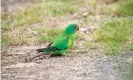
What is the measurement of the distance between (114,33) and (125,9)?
1704mm

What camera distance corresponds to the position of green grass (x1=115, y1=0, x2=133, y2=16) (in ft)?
28.2

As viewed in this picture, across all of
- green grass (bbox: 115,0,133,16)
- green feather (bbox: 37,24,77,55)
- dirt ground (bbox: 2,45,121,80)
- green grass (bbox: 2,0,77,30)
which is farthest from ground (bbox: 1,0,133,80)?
green grass (bbox: 115,0,133,16)

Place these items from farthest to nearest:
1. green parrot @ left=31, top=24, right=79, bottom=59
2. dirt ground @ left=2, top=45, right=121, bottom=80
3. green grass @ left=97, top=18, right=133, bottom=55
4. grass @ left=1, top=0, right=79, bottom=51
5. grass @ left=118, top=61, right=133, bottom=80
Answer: grass @ left=1, top=0, right=79, bottom=51, green grass @ left=97, top=18, right=133, bottom=55, green parrot @ left=31, top=24, right=79, bottom=59, dirt ground @ left=2, top=45, right=121, bottom=80, grass @ left=118, top=61, right=133, bottom=80

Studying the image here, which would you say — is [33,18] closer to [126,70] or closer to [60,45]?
[60,45]

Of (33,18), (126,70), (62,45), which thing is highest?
(33,18)

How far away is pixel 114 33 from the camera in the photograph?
7.12 m

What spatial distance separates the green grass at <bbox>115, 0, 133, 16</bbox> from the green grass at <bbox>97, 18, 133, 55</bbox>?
53 centimetres

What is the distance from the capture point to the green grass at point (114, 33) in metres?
6.64

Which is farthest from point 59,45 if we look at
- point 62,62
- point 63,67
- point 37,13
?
point 37,13

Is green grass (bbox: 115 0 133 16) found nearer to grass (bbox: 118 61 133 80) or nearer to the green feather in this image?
the green feather

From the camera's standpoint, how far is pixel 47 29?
7.96 metres

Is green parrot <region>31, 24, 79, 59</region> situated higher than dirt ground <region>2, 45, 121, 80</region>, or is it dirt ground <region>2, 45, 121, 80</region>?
green parrot <region>31, 24, 79, 59</region>

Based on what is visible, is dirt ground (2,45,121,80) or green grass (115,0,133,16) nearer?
dirt ground (2,45,121,80)

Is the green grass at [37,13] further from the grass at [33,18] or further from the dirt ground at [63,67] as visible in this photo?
the dirt ground at [63,67]
